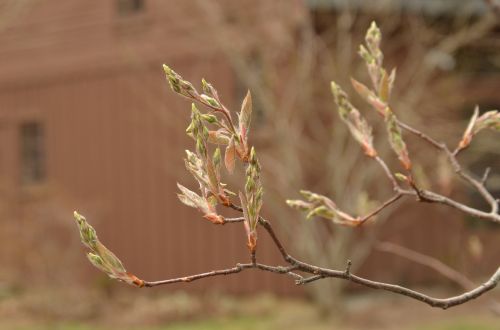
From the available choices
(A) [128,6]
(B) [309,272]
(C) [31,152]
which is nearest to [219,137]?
(B) [309,272]

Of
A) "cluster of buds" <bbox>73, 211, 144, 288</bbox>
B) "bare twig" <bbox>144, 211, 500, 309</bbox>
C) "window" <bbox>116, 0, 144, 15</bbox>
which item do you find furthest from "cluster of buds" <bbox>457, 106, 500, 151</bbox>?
"window" <bbox>116, 0, 144, 15</bbox>

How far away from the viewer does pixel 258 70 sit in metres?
12.6

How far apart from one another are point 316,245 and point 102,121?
5.19 m

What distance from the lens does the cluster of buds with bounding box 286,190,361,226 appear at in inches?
59.6

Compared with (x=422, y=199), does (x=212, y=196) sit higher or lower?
higher

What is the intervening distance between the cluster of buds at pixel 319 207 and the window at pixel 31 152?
50.6 ft

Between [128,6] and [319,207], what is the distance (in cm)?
1429

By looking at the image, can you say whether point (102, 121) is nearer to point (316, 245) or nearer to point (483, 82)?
point (316, 245)

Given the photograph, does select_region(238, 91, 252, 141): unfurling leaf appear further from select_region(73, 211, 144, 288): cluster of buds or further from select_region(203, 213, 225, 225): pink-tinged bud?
select_region(73, 211, 144, 288): cluster of buds

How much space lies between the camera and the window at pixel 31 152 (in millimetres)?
16531

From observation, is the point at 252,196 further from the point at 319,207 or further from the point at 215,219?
the point at 319,207

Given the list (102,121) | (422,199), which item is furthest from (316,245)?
(422,199)

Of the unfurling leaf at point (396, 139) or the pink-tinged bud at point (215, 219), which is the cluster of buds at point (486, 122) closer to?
the unfurling leaf at point (396, 139)

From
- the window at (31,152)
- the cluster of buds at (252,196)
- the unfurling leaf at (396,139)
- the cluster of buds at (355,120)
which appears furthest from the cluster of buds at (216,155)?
the window at (31,152)
